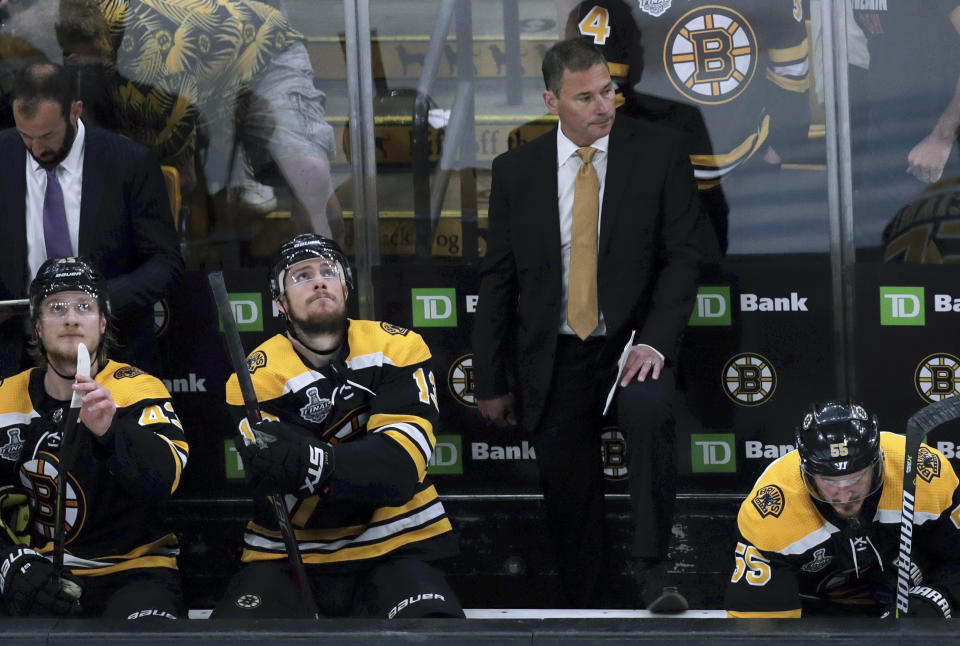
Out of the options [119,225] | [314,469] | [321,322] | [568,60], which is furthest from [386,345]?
[119,225]

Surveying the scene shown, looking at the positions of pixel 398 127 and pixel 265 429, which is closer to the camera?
pixel 265 429

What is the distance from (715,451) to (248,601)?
1845 mm

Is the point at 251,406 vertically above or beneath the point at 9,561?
above

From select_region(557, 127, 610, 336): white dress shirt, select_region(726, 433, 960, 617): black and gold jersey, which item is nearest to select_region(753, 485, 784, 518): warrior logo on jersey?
select_region(726, 433, 960, 617): black and gold jersey

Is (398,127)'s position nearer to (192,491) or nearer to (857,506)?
(192,491)

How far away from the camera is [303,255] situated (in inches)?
173

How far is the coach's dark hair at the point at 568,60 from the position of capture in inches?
181

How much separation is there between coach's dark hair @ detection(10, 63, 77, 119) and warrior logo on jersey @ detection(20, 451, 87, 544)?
4.08ft

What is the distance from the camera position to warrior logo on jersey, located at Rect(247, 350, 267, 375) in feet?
14.4

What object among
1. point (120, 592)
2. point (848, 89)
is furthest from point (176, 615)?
point (848, 89)

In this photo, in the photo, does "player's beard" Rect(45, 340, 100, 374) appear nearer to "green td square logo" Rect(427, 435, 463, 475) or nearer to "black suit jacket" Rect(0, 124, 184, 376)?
"black suit jacket" Rect(0, 124, 184, 376)

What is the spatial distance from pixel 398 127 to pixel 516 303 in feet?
3.00

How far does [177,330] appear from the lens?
5441 millimetres

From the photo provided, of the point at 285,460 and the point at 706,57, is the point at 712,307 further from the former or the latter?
the point at 285,460
